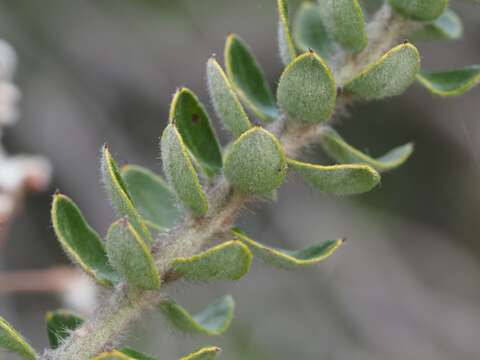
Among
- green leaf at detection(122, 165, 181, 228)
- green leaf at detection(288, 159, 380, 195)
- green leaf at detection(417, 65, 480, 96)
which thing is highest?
green leaf at detection(122, 165, 181, 228)

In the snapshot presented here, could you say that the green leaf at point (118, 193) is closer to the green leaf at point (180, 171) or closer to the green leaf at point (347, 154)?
the green leaf at point (180, 171)

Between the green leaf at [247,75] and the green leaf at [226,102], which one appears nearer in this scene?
the green leaf at [226,102]

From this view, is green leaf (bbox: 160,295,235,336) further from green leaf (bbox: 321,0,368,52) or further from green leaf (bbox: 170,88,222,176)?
green leaf (bbox: 321,0,368,52)

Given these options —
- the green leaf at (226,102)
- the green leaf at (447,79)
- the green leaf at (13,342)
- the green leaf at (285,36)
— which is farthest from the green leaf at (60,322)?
the green leaf at (447,79)

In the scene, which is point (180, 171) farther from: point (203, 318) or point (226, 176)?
point (203, 318)

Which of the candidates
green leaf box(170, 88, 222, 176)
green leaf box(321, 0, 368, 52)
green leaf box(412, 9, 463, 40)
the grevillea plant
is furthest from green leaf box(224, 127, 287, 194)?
green leaf box(412, 9, 463, 40)

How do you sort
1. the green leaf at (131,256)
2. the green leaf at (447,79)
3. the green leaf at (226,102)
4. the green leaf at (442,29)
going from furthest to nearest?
the green leaf at (442,29)
the green leaf at (447,79)
the green leaf at (226,102)
the green leaf at (131,256)
